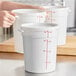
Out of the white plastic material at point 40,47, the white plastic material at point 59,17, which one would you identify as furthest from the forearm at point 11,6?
the white plastic material at point 40,47

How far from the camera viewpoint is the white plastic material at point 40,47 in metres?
0.80

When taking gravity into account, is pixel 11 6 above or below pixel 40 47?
above

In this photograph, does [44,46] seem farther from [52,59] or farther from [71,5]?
[71,5]

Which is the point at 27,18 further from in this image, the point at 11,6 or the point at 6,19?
the point at 11,6

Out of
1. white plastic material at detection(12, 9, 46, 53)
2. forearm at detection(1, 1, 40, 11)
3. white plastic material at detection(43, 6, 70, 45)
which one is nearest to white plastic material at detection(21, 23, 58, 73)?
white plastic material at detection(12, 9, 46, 53)

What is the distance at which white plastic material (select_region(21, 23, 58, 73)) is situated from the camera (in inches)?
31.5

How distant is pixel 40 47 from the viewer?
2.66ft

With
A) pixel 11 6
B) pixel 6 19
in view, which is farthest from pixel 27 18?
pixel 11 6

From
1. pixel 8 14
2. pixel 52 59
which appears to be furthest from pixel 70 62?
pixel 8 14

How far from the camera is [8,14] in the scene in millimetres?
1007

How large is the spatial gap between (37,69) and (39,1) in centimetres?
131

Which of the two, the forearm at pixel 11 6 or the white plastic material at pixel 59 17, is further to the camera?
the forearm at pixel 11 6

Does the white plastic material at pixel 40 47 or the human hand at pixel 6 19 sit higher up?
the human hand at pixel 6 19

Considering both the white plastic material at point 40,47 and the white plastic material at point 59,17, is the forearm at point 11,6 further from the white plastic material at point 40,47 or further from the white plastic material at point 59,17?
the white plastic material at point 40,47
